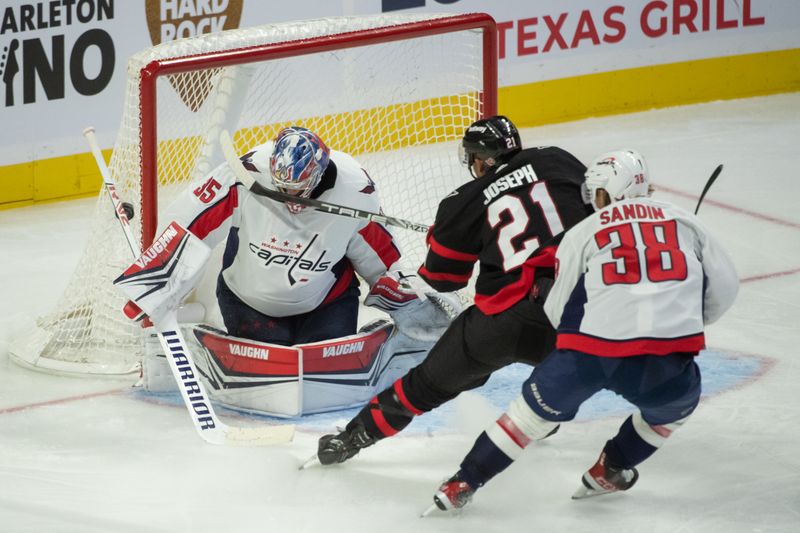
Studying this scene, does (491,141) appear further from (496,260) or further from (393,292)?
(393,292)

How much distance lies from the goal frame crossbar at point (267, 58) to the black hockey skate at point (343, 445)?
0.86 metres

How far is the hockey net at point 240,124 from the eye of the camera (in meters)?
4.40

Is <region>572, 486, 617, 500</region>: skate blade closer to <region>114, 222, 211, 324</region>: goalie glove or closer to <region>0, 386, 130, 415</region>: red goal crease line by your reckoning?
<region>114, 222, 211, 324</region>: goalie glove

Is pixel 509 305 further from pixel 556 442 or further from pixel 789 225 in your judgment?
pixel 789 225

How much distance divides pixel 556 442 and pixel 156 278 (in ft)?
3.81

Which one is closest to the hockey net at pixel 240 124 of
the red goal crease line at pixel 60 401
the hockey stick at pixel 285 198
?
the red goal crease line at pixel 60 401

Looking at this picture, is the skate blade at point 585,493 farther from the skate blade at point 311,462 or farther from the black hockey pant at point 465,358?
the skate blade at point 311,462

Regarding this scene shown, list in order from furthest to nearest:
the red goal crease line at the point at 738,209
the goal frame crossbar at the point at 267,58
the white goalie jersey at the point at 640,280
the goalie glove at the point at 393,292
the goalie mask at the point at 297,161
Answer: the red goal crease line at the point at 738,209, the goalie glove at the point at 393,292, the goal frame crossbar at the point at 267,58, the goalie mask at the point at 297,161, the white goalie jersey at the point at 640,280

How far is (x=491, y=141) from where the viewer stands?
3742 mm

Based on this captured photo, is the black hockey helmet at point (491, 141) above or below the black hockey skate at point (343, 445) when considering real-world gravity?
above

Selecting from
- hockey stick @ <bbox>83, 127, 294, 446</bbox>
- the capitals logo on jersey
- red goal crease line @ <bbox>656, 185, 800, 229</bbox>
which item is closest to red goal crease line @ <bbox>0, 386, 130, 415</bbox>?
hockey stick @ <bbox>83, 127, 294, 446</bbox>

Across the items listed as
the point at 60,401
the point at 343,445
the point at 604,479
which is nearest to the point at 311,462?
the point at 343,445

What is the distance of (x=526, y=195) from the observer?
3586 millimetres

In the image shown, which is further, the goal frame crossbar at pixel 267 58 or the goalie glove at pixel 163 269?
the goal frame crossbar at pixel 267 58
